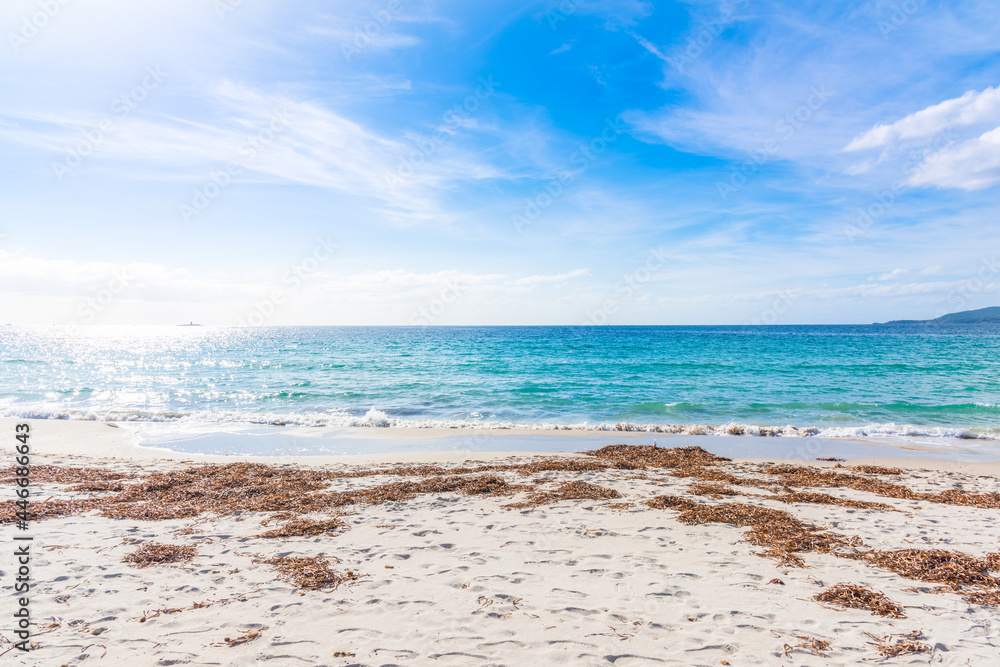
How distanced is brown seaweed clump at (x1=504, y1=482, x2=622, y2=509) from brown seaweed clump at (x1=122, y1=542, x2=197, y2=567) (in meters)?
4.89

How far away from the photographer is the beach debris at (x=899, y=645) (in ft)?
13.4

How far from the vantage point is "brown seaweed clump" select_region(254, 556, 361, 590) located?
5188 mm

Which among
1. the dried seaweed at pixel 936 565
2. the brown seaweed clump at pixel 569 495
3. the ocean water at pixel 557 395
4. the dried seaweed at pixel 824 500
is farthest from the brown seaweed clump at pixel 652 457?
the dried seaweed at pixel 936 565

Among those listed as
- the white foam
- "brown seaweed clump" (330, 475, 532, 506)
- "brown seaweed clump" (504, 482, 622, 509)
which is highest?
"brown seaweed clump" (504, 482, 622, 509)

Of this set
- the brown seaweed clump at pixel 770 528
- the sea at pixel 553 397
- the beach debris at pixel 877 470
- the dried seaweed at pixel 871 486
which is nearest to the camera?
the brown seaweed clump at pixel 770 528

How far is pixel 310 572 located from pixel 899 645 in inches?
248

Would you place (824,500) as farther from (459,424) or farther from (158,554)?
(459,424)

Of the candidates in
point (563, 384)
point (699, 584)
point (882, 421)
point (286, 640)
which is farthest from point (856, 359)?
point (286, 640)

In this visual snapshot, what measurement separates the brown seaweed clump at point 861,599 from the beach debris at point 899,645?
348 millimetres

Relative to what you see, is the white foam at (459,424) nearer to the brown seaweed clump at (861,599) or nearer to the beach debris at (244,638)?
the brown seaweed clump at (861,599)

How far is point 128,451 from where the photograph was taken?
1395cm

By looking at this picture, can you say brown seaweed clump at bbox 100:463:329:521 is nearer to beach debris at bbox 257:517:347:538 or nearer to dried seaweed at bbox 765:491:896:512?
beach debris at bbox 257:517:347:538

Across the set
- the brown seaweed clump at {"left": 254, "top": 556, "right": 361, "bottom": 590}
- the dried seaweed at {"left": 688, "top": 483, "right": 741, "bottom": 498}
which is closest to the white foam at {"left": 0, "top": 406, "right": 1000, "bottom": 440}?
the dried seaweed at {"left": 688, "top": 483, "right": 741, "bottom": 498}

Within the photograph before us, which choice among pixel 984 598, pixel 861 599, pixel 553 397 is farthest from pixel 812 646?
pixel 553 397
